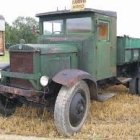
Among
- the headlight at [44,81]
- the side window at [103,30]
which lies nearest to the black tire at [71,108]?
the headlight at [44,81]

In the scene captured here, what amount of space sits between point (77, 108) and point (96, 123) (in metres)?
0.64

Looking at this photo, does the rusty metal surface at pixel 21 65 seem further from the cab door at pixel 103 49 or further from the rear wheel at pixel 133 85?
the rear wheel at pixel 133 85

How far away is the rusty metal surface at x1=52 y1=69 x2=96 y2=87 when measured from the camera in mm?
6297

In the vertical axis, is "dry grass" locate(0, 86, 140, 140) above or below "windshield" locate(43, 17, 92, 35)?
below

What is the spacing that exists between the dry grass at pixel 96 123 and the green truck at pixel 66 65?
0.26 meters

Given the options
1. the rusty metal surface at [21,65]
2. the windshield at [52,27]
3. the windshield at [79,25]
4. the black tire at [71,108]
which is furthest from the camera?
the windshield at [52,27]

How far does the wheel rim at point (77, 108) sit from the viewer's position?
6.53m

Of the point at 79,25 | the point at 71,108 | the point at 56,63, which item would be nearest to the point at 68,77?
the point at 71,108

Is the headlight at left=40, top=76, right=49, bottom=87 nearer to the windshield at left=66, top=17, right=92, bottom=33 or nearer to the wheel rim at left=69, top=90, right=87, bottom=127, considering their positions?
the wheel rim at left=69, top=90, right=87, bottom=127

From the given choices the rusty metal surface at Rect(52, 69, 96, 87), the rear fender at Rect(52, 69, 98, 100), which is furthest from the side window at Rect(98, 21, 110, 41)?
the rusty metal surface at Rect(52, 69, 96, 87)

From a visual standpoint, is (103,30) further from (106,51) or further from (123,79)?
(123,79)

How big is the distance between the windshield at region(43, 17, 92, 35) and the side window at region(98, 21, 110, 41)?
30cm

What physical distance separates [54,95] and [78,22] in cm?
166

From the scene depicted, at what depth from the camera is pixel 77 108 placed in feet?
21.8
